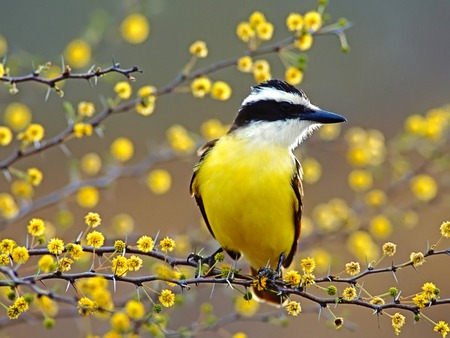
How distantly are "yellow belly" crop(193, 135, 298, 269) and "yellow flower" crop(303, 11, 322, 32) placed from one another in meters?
0.77

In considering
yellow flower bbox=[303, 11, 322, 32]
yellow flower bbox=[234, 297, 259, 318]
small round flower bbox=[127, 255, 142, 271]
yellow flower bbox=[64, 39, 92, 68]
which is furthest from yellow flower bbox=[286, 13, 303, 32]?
small round flower bbox=[127, 255, 142, 271]

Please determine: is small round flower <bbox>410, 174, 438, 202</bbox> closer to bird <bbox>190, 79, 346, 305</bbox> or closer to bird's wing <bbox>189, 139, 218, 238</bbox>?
bird <bbox>190, 79, 346, 305</bbox>

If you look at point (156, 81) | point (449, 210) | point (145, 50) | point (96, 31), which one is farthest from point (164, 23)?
point (96, 31)

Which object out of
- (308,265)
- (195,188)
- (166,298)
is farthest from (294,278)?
(195,188)

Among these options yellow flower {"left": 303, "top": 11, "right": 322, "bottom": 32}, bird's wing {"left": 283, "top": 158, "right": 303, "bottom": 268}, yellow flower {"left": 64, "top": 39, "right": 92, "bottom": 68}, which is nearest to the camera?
yellow flower {"left": 303, "top": 11, "right": 322, "bottom": 32}

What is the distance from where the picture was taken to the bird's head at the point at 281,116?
3.73m

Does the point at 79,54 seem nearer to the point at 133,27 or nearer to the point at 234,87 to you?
the point at 133,27

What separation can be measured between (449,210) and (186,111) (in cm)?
340

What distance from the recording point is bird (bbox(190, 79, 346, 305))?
3.53 metres

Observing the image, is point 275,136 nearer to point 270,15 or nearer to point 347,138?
point 347,138

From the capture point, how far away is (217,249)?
13.1ft

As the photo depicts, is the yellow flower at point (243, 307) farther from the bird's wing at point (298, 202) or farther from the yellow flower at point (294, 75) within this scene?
the yellow flower at point (294, 75)

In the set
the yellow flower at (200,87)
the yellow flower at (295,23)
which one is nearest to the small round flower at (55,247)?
the yellow flower at (200,87)

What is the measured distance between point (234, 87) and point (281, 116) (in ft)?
18.9
